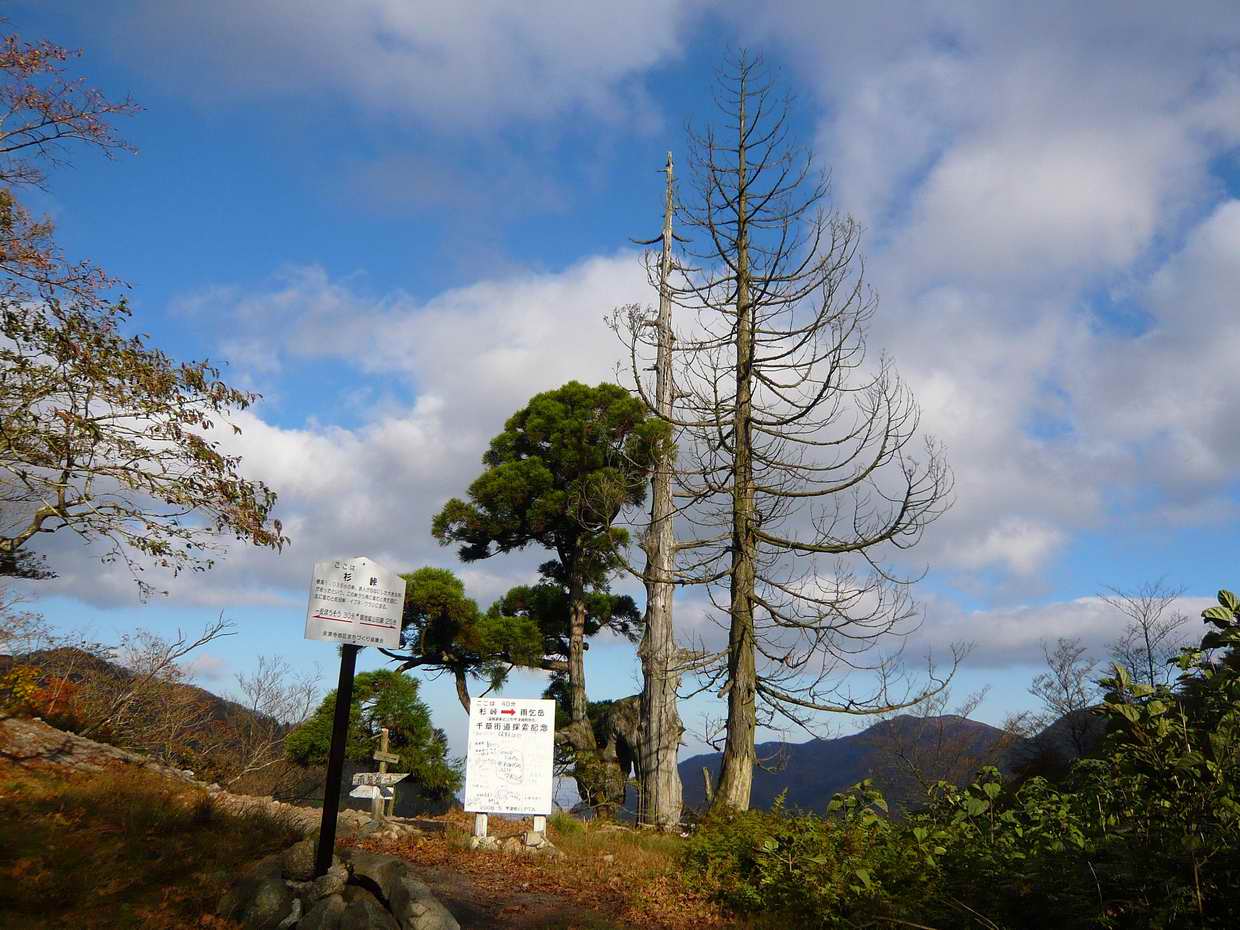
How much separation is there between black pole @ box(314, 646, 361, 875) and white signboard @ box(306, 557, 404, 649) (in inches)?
9.3

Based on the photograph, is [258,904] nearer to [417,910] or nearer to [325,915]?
[325,915]

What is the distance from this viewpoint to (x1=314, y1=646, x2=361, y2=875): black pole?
6.61 m

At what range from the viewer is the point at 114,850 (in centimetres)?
649

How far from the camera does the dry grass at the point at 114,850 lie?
222 inches

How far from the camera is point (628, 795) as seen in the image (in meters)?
16.3

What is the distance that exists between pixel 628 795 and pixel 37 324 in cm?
1271

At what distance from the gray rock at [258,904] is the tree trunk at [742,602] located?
5737mm

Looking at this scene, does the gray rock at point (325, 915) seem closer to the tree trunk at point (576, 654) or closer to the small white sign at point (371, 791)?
the small white sign at point (371, 791)

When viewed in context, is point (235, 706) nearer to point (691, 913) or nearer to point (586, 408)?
point (586, 408)

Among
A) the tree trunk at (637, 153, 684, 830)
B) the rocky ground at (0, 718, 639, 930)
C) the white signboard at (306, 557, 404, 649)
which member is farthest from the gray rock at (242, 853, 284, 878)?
the tree trunk at (637, 153, 684, 830)

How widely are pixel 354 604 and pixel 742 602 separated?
5892 mm

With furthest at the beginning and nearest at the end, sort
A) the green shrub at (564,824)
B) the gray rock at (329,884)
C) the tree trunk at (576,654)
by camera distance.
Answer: the tree trunk at (576,654)
the green shrub at (564,824)
the gray rock at (329,884)

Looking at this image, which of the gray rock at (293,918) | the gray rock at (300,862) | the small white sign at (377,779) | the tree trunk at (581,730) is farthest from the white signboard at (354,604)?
the tree trunk at (581,730)

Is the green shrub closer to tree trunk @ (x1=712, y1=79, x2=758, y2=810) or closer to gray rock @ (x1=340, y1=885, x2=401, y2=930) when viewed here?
tree trunk @ (x1=712, y1=79, x2=758, y2=810)
